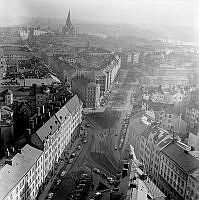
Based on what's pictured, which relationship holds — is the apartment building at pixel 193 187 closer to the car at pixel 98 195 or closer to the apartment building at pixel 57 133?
the car at pixel 98 195

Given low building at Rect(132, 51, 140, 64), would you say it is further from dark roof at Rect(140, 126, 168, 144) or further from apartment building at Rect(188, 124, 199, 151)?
dark roof at Rect(140, 126, 168, 144)

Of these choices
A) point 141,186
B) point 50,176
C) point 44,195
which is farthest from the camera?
point 50,176

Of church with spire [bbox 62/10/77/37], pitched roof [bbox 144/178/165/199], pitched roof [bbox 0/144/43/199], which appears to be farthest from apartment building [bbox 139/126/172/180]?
church with spire [bbox 62/10/77/37]

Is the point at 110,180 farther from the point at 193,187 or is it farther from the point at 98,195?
the point at 193,187

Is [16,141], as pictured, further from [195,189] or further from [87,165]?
[195,189]

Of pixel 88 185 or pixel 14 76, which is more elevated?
pixel 14 76

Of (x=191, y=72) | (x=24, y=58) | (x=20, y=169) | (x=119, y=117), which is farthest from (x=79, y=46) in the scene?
(x=20, y=169)
